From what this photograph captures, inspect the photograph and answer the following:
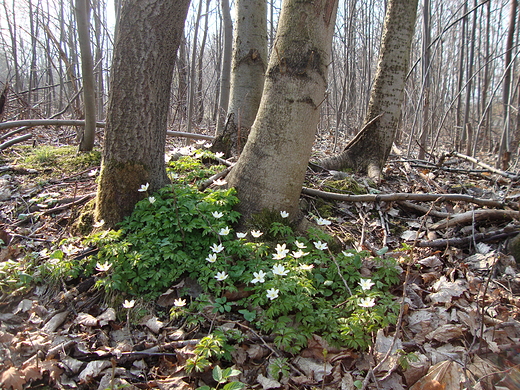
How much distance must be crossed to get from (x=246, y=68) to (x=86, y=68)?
1929 mm

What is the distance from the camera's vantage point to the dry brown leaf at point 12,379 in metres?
1.74

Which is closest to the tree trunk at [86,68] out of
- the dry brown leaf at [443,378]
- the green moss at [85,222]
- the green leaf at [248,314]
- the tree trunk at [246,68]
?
the tree trunk at [246,68]

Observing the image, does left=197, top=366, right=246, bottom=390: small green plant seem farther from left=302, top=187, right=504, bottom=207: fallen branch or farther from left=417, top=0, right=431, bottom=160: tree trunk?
left=417, top=0, right=431, bottom=160: tree trunk

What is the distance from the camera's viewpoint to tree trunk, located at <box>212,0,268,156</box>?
4.19m

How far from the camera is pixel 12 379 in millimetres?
1768

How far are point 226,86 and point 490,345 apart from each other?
5.35m

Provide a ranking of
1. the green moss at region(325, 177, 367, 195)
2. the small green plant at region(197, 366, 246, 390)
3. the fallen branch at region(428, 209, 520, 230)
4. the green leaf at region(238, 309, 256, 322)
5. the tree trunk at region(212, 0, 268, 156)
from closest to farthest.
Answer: the small green plant at region(197, 366, 246, 390) → the green leaf at region(238, 309, 256, 322) → the fallen branch at region(428, 209, 520, 230) → the green moss at region(325, 177, 367, 195) → the tree trunk at region(212, 0, 268, 156)

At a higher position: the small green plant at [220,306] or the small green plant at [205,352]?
the small green plant at [220,306]

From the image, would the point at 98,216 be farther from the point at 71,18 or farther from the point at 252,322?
the point at 71,18

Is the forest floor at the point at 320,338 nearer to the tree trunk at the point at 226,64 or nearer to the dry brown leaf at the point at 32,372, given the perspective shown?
the dry brown leaf at the point at 32,372

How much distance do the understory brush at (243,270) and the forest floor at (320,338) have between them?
0.40ft

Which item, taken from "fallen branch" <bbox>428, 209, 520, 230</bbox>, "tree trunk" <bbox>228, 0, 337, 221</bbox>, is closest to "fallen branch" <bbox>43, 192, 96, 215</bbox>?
"tree trunk" <bbox>228, 0, 337, 221</bbox>

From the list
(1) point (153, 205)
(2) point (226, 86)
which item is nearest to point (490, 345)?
(1) point (153, 205)

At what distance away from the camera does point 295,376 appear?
76.5 inches
